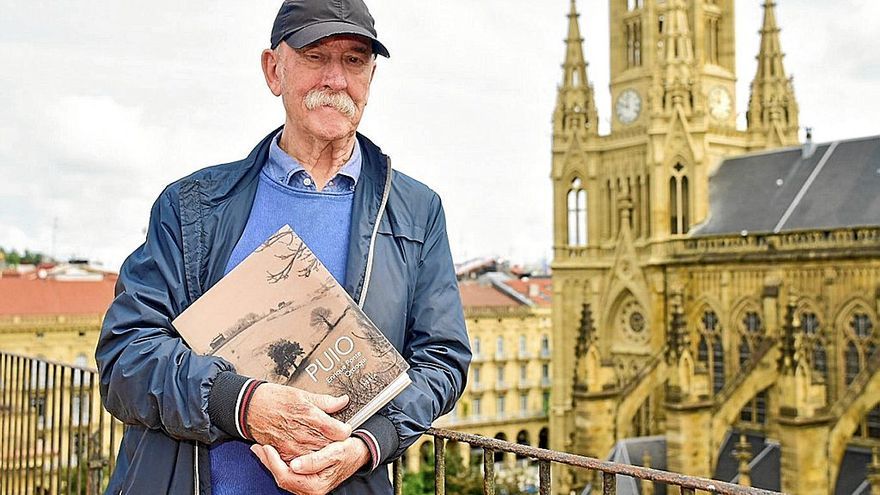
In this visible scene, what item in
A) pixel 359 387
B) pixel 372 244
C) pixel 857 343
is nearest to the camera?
pixel 359 387

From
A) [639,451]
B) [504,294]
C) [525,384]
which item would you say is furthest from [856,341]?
[504,294]

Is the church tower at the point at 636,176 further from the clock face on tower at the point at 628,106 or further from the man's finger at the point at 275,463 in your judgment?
the man's finger at the point at 275,463

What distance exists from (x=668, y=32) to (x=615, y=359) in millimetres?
11173

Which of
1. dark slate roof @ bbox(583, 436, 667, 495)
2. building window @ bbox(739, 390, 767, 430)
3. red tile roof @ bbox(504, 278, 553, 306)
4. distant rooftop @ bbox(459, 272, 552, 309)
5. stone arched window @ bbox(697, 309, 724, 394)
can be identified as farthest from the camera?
red tile roof @ bbox(504, 278, 553, 306)

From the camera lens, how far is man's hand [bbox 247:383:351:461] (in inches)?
96.7

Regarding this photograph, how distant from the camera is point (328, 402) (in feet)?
8.29

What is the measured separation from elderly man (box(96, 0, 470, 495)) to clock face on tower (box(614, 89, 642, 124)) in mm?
29884

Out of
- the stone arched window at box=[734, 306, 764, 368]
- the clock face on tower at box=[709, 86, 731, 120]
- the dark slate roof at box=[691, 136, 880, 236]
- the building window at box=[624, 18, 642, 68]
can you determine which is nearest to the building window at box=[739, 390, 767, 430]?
the stone arched window at box=[734, 306, 764, 368]

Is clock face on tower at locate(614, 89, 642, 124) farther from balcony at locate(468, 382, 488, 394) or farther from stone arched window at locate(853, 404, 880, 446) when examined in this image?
balcony at locate(468, 382, 488, 394)

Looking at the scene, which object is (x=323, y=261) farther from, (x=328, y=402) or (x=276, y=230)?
(x=328, y=402)

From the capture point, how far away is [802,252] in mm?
25328

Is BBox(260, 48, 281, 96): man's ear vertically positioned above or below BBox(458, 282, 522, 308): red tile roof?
above

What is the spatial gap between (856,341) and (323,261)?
23976 mm

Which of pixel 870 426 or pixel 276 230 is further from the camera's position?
pixel 870 426
